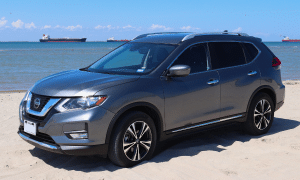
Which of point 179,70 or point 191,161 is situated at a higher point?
point 179,70

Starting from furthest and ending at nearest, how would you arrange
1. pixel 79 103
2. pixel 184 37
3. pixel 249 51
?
pixel 249 51
pixel 184 37
pixel 79 103

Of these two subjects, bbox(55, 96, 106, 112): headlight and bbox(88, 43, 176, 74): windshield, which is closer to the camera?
bbox(55, 96, 106, 112): headlight

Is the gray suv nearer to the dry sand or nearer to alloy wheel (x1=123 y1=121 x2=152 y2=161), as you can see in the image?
alloy wheel (x1=123 y1=121 x2=152 y2=161)

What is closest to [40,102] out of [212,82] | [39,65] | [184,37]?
[184,37]

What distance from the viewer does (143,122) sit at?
4367mm

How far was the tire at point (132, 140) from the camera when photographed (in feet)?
13.6

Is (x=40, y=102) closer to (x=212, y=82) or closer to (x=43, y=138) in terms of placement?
(x=43, y=138)

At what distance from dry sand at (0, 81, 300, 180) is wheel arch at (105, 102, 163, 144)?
0.46 m

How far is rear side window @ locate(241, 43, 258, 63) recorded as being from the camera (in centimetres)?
581

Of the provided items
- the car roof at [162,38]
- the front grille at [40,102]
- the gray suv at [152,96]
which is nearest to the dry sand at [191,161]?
the gray suv at [152,96]

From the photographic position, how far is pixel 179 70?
14.7ft

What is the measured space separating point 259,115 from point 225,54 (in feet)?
4.25

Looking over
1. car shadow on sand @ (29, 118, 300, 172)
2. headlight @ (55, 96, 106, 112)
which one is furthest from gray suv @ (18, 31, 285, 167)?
car shadow on sand @ (29, 118, 300, 172)

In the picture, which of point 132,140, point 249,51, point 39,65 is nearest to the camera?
point 132,140
